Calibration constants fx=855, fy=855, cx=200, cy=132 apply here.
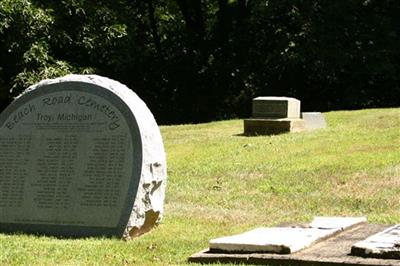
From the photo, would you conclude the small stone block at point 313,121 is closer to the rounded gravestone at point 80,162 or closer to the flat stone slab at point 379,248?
the rounded gravestone at point 80,162

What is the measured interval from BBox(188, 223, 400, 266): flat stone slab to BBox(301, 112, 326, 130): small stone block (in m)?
11.6

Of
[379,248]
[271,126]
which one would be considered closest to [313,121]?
[271,126]

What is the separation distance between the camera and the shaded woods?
2670cm

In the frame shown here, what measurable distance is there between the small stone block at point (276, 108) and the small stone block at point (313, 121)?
0.23 meters

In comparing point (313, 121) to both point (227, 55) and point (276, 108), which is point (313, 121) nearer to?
point (276, 108)

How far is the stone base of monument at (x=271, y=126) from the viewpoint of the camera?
61.1ft

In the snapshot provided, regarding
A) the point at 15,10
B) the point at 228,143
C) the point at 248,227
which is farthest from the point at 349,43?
the point at 248,227

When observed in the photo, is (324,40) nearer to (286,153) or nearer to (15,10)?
(15,10)

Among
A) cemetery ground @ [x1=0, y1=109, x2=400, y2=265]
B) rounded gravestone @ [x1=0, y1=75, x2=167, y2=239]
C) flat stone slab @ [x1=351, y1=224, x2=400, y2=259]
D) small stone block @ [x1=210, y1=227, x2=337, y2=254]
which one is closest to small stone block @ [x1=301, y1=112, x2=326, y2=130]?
cemetery ground @ [x1=0, y1=109, x2=400, y2=265]

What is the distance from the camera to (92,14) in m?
28.1

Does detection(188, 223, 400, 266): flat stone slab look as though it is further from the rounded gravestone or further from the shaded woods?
the shaded woods

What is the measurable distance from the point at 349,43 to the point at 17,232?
2158 cm

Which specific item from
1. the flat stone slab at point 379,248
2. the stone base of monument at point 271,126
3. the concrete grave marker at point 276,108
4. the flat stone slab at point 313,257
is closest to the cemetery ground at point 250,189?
the flat stone slab at point 313,257

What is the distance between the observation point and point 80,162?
9.10 metres
